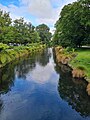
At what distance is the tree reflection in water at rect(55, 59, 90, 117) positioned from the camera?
20.1m

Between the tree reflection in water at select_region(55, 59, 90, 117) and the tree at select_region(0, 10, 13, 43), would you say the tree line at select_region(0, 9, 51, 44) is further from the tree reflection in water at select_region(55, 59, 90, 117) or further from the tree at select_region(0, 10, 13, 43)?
the tree reflection in water at select_region(55, 59, 90, 117)

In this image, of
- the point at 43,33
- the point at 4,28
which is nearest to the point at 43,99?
the point at 4,28

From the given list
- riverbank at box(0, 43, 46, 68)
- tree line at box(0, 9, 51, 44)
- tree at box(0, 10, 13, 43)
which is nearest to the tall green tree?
tree line at box(0, 9, 51, 44)

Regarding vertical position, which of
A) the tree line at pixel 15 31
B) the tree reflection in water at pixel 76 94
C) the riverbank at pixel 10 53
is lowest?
the tree reflection in water at pixel 76 94

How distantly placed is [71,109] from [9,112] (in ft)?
18.2

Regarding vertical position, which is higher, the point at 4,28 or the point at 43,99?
the point at 4,28

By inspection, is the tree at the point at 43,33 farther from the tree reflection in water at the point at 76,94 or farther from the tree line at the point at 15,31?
the tree reflection in water at the point at 76,94

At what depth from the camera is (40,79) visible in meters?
32.3

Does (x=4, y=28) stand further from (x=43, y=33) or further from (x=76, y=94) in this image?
(x=43, y=33)

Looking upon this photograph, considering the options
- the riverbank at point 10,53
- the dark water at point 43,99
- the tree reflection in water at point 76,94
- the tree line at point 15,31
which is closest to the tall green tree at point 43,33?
the tree line at point 15,31

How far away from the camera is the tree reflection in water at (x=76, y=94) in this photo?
2006 centimetres

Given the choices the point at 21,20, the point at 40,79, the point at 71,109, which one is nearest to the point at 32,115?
the point at 71,109

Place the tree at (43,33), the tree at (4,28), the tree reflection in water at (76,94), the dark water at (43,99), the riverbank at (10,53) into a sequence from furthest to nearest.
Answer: the tree at (43,33)
the tree at (4,28)
the riverbank at (10,53)
the tree reflection in water at (76,94)
the dark water at (43,99)

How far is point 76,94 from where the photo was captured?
24047mm
